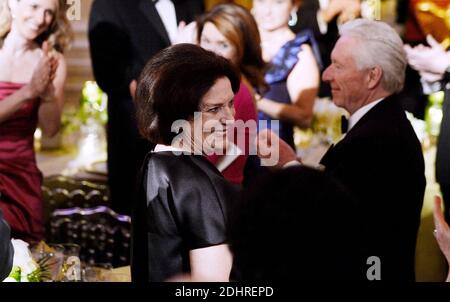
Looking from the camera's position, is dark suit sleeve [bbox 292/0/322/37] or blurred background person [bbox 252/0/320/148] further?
dark suit sleeve [bbox 292/0/322/37]

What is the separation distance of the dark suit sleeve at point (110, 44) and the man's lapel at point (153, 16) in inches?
5.0

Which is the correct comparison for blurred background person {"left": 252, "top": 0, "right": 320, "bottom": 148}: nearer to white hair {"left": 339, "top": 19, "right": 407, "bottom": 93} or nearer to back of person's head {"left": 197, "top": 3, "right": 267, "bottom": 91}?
back of person's head {"left": 197, "top": 3, "right": 267, "bottom": 91}

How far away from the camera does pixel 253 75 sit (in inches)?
161

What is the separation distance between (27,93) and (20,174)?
382 mm

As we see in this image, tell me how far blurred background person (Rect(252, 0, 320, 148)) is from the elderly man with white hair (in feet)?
2.55

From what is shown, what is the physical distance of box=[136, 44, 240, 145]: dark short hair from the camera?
8.76 ft

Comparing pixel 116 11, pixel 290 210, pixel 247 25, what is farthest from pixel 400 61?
pixel 290 210

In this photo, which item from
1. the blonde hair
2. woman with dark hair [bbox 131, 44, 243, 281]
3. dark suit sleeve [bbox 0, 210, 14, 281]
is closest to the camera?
dark suit sleeve [bbox 0, 210, 14, 281]

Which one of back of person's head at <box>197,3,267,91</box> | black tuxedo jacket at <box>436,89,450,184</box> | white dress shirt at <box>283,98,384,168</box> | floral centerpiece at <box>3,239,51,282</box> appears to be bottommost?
floral centerpiece at <box>3,239,51,282</box>

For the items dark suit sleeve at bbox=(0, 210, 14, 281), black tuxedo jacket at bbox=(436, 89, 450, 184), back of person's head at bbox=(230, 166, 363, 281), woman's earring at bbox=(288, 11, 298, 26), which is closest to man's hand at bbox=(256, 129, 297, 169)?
black tuxedo jacket at bbox=(436, 89, 450, 184)

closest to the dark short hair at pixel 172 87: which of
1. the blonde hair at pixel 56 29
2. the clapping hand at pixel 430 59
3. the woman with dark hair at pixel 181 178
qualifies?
the woman with dark hair at pixel 181 178
